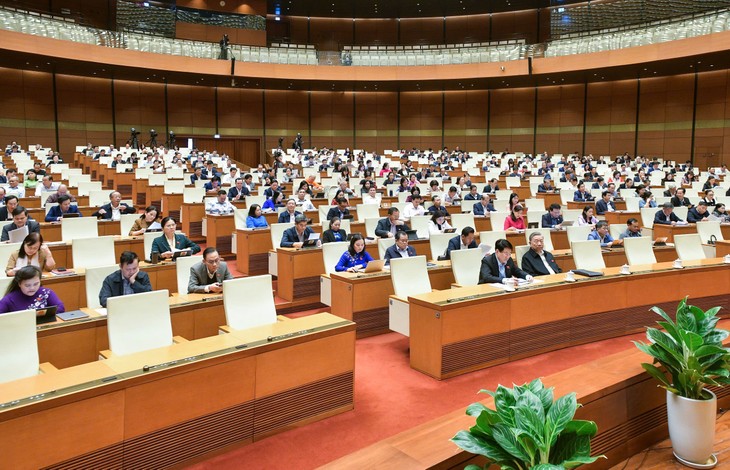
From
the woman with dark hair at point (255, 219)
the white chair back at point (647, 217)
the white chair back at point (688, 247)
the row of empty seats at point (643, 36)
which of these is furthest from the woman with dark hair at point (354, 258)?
the row of empty seats at point (643, 36)

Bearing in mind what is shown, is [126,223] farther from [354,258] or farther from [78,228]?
[354,258]

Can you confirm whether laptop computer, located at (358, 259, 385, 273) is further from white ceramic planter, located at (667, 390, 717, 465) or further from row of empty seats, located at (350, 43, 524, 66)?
row of empty seats, located at (350, 43, 524, 66)

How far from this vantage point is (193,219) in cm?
1047

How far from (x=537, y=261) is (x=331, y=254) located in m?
2.37

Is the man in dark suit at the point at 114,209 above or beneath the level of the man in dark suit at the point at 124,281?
above

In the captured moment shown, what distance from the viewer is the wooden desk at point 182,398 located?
2.93 m

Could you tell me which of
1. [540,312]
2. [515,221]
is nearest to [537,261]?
[540,312]

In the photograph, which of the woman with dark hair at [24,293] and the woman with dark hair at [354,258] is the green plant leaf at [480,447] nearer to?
the woman with dark hair at [24,293]

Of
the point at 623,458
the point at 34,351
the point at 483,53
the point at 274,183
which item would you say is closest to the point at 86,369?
the point at 34,351

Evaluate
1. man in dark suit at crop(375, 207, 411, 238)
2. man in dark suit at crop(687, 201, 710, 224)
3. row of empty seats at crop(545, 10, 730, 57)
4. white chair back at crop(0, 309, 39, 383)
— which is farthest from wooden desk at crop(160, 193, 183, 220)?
row of empty seats at crop(545, 10, 730, 57)

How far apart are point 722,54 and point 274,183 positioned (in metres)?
14.0

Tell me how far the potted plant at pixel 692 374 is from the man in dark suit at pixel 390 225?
5.93m

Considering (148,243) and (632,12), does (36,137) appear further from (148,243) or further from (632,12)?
(632,12)

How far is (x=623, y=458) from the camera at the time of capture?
8.68 feet
